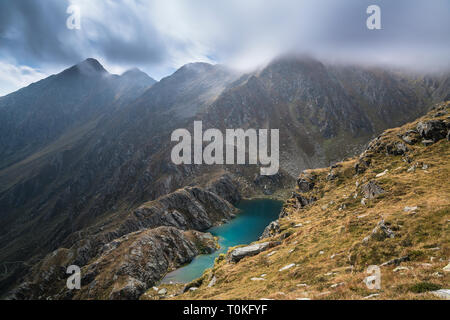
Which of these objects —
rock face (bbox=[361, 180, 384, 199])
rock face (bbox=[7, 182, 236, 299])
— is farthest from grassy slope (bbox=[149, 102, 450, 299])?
rock face (bbox=[7, 182, 236, 299])

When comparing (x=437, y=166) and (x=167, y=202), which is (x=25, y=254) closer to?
(x=167, y=202)

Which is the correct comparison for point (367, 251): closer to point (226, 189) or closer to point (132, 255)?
point (132, 255)

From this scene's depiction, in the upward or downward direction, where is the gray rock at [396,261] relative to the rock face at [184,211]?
upward

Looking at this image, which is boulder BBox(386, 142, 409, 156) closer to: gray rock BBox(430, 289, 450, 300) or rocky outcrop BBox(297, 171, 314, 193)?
rocky outcrop BBox(297, 171, 314, 193)

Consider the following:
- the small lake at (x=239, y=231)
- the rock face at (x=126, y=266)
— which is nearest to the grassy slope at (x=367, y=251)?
the rock face at (x=126, y=266)

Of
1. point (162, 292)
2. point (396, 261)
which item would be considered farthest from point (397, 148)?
point (162, 292)

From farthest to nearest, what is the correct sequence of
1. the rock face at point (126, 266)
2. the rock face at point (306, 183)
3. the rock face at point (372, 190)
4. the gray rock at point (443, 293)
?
the rock face at point (306, 183), the rock face at point (126, 266), the rock face at point (372, 190), the gray rock at point (443, 293)

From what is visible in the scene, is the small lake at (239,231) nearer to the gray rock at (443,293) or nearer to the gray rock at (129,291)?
the gray rock at (129,291)
